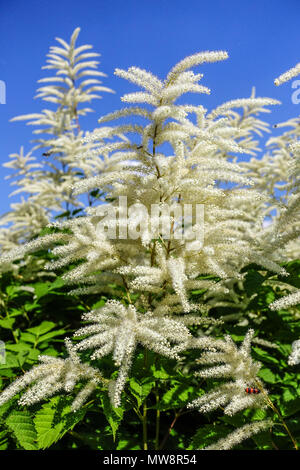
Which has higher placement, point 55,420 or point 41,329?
point 41,329

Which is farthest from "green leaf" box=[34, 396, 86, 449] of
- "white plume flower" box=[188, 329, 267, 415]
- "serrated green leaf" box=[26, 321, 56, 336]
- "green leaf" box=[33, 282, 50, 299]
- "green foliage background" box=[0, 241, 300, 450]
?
"green leaf" box=[33, 282, 50, 299]

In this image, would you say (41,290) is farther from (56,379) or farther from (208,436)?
(208,436)

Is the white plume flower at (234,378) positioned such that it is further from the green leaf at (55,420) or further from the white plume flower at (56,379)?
the green leaf at (55,420)

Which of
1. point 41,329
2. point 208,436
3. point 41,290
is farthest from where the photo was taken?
point 41,290

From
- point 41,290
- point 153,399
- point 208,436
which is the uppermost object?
point 41,290

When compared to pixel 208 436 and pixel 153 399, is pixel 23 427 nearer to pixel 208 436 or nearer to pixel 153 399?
pixel 208 436

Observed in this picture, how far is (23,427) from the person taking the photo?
293 centimetres

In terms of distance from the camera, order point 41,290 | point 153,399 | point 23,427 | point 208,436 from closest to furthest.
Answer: point 23,427 → point 208,436 → point 153,399 → point 41,290

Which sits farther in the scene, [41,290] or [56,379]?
[41,290]

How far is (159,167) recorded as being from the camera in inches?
136

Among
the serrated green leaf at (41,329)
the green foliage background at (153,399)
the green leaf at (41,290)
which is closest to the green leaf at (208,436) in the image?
the green foliage background at (153,399)

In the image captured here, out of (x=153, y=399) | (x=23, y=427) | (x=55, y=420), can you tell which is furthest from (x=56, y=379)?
(x=153, y=399)

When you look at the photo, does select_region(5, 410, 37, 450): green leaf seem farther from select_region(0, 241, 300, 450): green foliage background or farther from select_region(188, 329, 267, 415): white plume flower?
select_region(188, 329, 267, 415): white plume flower

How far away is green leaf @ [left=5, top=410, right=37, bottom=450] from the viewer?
112 inches
